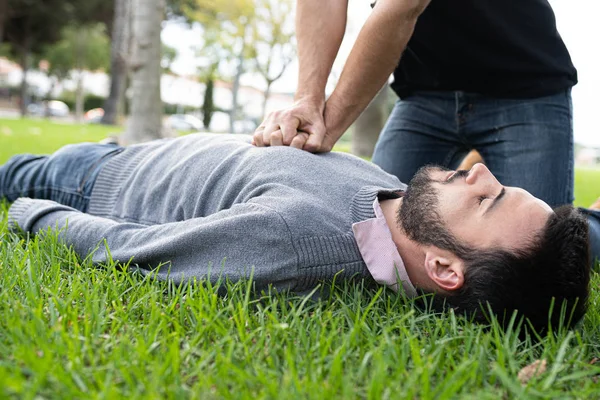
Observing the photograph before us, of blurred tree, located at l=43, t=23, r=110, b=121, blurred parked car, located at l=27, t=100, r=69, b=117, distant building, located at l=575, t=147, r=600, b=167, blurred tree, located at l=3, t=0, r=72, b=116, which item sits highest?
blurred tree, located at l=3, t=0, r=72, b=116

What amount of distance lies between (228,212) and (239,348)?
0.75 meters

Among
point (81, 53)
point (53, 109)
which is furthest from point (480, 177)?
point (53, 109)

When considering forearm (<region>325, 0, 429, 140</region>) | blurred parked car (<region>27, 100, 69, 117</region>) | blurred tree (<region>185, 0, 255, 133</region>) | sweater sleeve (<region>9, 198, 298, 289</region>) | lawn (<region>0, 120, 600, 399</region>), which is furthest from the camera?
blurred parked car (<region>27, 100, 69, 117</region>)

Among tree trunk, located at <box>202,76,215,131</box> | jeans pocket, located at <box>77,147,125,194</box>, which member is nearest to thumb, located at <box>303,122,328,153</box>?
jeans pocket, located at <box>77,147,125,194</box>

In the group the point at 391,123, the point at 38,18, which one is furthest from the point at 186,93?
the point at 391,123

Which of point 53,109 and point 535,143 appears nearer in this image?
point 535,143

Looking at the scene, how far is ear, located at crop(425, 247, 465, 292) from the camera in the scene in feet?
6.79

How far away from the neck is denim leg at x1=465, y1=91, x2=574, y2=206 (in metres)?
1.27

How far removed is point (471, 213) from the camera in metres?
2.12

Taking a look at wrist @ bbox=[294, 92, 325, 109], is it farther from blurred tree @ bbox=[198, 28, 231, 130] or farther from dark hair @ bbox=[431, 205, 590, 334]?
blurred tree @ bbox=[198, 28, 231, 130]

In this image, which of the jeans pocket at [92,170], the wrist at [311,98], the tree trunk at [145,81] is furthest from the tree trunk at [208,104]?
the wrist at [311,98]

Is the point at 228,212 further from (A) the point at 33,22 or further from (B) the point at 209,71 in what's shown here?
(B) the point at 209,71

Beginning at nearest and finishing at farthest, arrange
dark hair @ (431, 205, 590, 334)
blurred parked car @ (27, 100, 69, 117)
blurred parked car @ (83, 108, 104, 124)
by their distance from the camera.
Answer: dark hair @ (431, 205, 590, 334) → blurred parked car @ (83, 108, 104, 124) → blurred parked car @ (27, 100, 69, 117)

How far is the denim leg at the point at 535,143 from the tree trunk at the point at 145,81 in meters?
6.12
